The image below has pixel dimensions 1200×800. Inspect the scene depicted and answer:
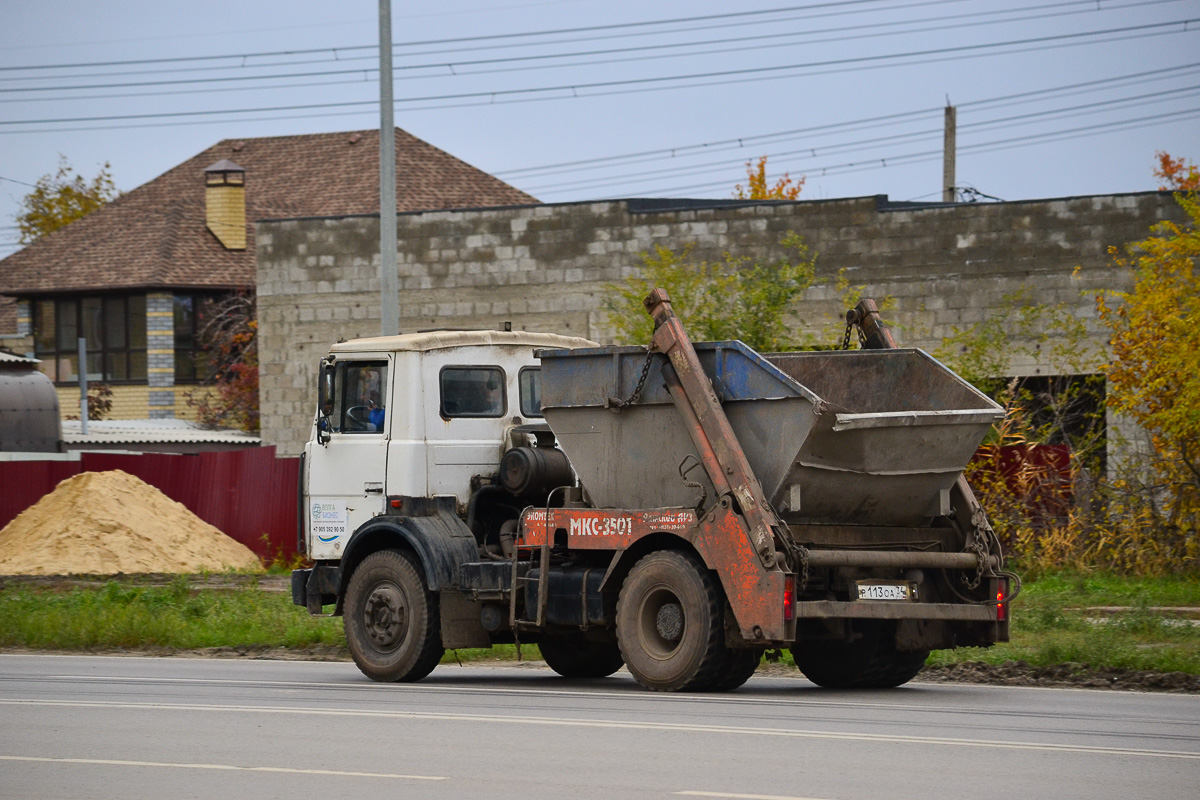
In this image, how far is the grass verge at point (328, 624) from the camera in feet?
45.3

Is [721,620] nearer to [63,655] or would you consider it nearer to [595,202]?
[63,655]

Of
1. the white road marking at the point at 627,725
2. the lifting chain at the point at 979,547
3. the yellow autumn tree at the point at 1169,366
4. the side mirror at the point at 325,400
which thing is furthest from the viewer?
the yellow autumn tree at the point at 1169,366

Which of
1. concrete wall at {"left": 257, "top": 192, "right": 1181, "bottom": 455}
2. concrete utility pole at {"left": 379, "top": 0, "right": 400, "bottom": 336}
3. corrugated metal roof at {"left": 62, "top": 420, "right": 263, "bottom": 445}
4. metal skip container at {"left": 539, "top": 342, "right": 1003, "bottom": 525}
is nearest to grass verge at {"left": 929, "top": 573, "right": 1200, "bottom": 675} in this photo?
metal skip container at {"left": 539, "top": 342, "right": 1003, "bottom": 525}

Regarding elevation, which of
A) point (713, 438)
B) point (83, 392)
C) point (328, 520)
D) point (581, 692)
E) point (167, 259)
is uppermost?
point (167, 259)

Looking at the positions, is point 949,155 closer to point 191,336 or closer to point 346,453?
point 191,336

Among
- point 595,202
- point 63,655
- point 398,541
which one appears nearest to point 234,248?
point 595,202

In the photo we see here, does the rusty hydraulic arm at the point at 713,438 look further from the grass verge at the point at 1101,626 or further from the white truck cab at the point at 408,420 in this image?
the grass verge at the point at 1101,626

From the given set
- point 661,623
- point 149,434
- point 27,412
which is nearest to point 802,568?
point 661,623

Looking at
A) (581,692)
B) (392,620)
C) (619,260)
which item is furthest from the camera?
(619,260)

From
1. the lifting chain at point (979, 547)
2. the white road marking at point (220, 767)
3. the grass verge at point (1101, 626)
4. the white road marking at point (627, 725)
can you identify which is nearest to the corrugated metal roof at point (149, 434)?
the grass verge at point (1101, 626)

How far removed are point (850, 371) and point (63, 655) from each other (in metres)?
9.28

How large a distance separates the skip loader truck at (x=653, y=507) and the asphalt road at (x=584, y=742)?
493 millimetres

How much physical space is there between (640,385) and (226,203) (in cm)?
3821

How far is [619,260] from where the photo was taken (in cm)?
2800
